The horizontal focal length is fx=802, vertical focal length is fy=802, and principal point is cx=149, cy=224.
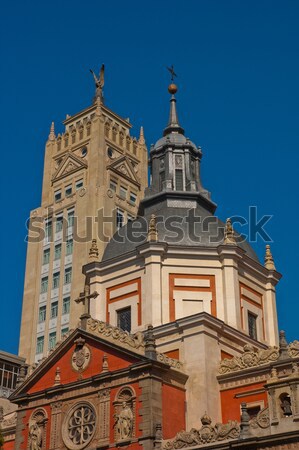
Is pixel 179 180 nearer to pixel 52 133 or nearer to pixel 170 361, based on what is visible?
pixel 170 361

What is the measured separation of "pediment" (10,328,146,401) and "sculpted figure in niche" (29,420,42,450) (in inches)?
Result: 68.9

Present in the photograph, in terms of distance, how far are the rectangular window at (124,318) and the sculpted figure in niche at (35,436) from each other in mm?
7100

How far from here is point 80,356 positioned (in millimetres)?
37875

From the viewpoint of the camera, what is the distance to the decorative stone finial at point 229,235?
4250 cm

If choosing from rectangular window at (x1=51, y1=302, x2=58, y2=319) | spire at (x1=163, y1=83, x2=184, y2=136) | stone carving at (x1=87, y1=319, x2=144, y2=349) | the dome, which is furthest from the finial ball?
rectangular window at (x1=51, y1=302, x2=58, y2=319)

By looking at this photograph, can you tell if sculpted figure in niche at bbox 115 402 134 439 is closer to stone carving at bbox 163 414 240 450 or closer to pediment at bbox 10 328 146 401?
pediment at bbox 10 328 146 401

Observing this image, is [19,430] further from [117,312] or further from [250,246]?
[250,246]

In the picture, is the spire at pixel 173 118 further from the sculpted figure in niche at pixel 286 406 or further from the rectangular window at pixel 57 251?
the rectangular window at pixel 57 251

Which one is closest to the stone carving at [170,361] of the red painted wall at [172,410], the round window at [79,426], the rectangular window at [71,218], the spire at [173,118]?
the red painted wall at [172,410]

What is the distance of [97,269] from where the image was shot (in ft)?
146

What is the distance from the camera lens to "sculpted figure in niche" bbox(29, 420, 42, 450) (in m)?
37.5

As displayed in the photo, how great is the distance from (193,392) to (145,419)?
11.5ft

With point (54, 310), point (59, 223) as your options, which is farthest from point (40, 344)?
point (59, 223)

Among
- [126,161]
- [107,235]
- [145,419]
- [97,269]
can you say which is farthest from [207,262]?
[126,161]
